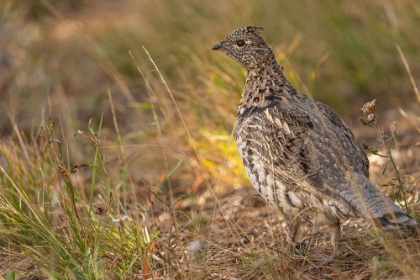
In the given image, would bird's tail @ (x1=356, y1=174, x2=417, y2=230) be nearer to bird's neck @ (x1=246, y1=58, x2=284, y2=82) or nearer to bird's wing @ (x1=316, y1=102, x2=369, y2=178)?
bird's wing @ (x1=316, y1=102, x2=369, y2=178)

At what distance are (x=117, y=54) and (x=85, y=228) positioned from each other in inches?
221

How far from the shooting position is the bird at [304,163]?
3.62 m

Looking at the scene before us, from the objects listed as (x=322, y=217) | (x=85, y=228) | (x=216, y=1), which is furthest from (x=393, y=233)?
(x=216, y=1)

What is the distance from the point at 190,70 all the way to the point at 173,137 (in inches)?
56.8

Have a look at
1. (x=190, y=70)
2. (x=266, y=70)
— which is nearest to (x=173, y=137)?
(x=190, y=70)

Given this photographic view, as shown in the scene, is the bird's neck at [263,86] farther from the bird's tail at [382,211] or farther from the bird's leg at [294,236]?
the bird's tail at [382,211]

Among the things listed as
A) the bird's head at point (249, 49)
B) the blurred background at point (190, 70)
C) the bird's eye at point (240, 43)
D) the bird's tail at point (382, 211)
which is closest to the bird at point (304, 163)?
the bird's tail at point (382, 211)

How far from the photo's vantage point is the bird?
3623 millimetres

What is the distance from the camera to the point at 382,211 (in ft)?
11.0

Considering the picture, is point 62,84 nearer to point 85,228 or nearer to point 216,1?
point 216,1

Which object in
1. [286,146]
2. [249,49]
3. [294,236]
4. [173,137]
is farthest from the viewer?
[173,137]

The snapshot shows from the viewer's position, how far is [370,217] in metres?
3.36

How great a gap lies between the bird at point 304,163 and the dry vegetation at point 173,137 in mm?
183

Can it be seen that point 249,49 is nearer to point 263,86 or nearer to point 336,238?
point 263,86
